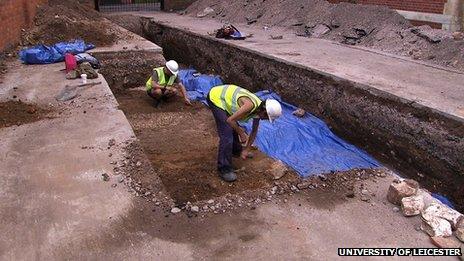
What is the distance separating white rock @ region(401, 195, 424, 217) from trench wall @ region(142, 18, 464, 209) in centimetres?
125

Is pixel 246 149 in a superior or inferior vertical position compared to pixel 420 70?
inferior

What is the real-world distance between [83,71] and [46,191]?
378 centimetres

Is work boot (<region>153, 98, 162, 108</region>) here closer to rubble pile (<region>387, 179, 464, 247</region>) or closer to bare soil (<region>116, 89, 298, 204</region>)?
bare soil (<region>116, 89, 298, 204</region>)

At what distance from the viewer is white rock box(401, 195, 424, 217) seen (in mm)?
3543

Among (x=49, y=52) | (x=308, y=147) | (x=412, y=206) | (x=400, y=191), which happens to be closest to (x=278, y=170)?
(x=308, y=147)

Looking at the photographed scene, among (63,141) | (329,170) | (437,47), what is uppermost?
(437,47)

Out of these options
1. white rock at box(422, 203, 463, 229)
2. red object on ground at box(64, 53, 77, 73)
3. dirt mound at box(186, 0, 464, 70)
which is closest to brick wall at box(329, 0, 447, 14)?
dirt mound at box(186, 0, 464, 70)

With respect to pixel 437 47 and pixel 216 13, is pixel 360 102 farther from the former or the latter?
pixel 216 13

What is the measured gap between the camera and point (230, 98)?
168 inches

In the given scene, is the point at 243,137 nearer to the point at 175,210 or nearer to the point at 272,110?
the point at 272,110

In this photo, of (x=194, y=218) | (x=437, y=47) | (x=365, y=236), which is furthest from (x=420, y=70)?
(x=194, y=218)

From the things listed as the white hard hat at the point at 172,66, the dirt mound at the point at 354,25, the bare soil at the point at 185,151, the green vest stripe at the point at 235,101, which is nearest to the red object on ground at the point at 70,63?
the bare soil at the point at 185,151

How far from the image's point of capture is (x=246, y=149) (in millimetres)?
4805

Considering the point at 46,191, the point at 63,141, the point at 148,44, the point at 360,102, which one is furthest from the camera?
the point at 148,44
